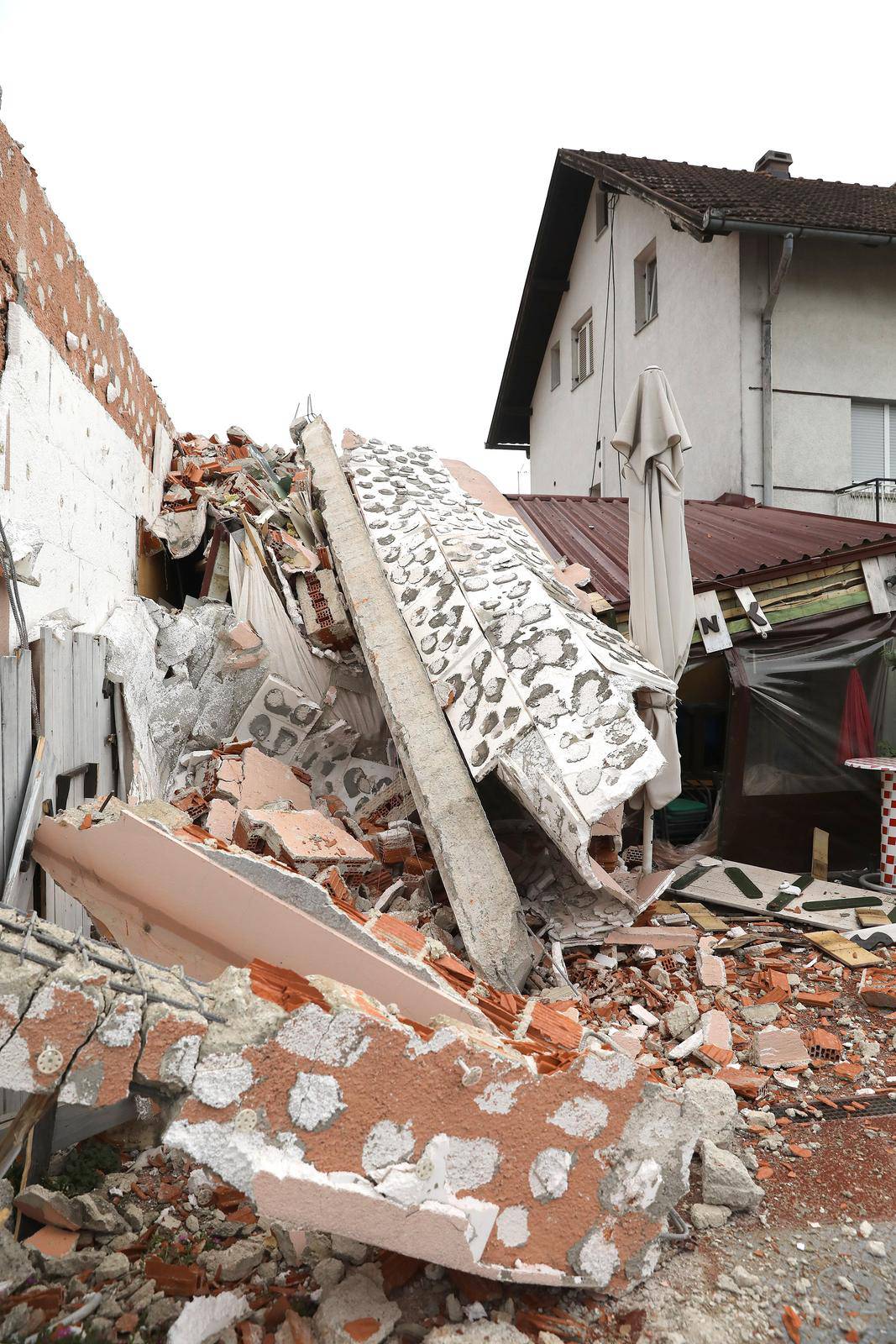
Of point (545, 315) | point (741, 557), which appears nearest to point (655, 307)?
point (545, 315)

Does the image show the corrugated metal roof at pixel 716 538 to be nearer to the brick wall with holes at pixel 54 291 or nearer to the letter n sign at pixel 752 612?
the letter n sign at pixel 752 612

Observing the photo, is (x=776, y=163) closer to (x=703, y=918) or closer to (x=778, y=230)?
(x=778, y=230)

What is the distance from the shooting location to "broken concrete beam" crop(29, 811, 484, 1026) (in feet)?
9.98

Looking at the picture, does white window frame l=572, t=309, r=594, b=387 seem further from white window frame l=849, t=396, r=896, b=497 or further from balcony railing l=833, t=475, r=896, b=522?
balcony railing l=833, t=475, r=896, b=522

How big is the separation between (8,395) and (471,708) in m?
3.13

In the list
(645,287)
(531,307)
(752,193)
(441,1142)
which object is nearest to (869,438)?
(752,193)

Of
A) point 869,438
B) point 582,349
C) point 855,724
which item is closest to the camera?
point 855,724

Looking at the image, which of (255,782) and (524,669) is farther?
(255,782)

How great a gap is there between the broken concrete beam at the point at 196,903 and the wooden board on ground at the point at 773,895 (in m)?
3.43

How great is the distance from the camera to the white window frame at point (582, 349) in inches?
575

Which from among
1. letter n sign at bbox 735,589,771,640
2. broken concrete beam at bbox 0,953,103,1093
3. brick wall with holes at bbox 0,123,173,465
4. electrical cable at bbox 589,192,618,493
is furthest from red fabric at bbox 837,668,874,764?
electrical cable at bbox 589,192,618,493

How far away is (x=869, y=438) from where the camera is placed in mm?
10477

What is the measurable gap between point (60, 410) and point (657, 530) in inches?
152

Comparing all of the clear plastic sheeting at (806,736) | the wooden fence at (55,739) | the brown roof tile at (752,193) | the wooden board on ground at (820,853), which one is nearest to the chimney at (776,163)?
the brown roof tile at (752,193)
